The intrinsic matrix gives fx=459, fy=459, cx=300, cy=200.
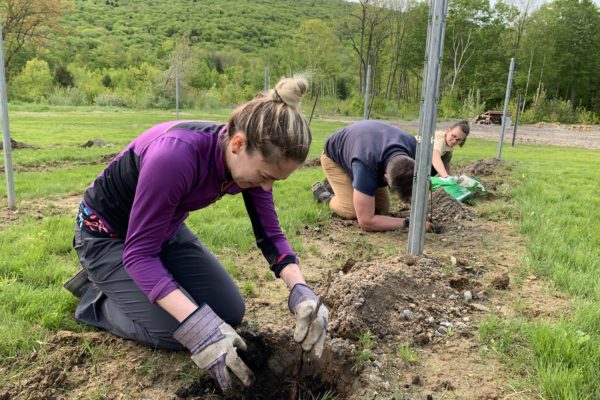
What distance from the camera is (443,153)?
604 centimetres

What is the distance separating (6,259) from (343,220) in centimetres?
302

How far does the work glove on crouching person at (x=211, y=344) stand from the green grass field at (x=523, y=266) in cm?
100

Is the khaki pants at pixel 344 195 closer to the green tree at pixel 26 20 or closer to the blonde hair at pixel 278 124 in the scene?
the blonde hair at pixel 278 124

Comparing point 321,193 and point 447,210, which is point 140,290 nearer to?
point 321,193

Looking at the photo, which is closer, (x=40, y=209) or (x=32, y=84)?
(x=40, y=209)

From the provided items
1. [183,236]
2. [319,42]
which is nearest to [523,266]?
[183,236]

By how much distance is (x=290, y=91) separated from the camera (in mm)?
1736

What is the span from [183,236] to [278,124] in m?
1.24

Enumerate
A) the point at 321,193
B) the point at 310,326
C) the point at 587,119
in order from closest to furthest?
the point at 310,326, the point at 321,193, the point at 587,119

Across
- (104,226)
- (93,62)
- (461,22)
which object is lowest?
(104,226)

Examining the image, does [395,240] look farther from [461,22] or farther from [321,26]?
[461,22]

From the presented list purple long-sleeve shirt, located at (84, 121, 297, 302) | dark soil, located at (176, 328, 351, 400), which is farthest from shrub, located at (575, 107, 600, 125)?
purple long-sleeve shirt, located at (84, 121, 297, 302)

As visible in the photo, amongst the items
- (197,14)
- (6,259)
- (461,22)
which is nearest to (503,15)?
(461,22)

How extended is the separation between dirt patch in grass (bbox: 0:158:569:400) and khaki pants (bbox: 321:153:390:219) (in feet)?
5.13
